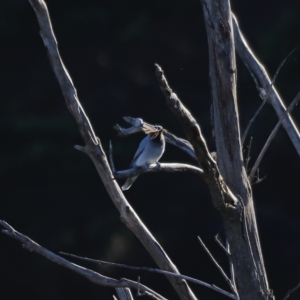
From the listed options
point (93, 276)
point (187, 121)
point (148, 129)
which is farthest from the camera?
point (148, 129)

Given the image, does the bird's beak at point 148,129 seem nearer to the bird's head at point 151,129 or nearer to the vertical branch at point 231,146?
the bird's head at point 151,129

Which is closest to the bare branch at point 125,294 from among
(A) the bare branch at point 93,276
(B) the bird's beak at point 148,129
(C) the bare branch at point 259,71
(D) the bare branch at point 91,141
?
(D) the bare branch at point 91,141

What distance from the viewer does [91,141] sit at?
1.92 meters

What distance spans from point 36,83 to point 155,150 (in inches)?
41.0

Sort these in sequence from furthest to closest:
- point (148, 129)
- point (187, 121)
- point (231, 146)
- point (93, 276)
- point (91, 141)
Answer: point (148, 129), point (91, 141), point (93, 276), point (231, 146), point (187, 121)

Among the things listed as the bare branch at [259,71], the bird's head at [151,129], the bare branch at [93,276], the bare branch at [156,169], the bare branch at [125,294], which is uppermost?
the bare branch at [259,71]

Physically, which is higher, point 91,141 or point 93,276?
point 91,141

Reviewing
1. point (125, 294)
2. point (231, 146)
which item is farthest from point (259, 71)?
point (125, 294)

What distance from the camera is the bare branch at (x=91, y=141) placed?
1869 mm

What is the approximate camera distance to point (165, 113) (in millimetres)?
3367

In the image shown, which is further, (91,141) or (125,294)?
(125,294)

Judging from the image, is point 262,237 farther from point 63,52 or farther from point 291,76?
point 63,52

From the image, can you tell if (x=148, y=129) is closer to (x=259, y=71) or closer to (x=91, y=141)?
(x=91, y=141)

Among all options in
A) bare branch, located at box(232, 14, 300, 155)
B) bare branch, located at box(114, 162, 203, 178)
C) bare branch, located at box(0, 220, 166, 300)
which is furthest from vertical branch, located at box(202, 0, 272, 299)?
bare branch, located at box(232, 14, 300, 155)
